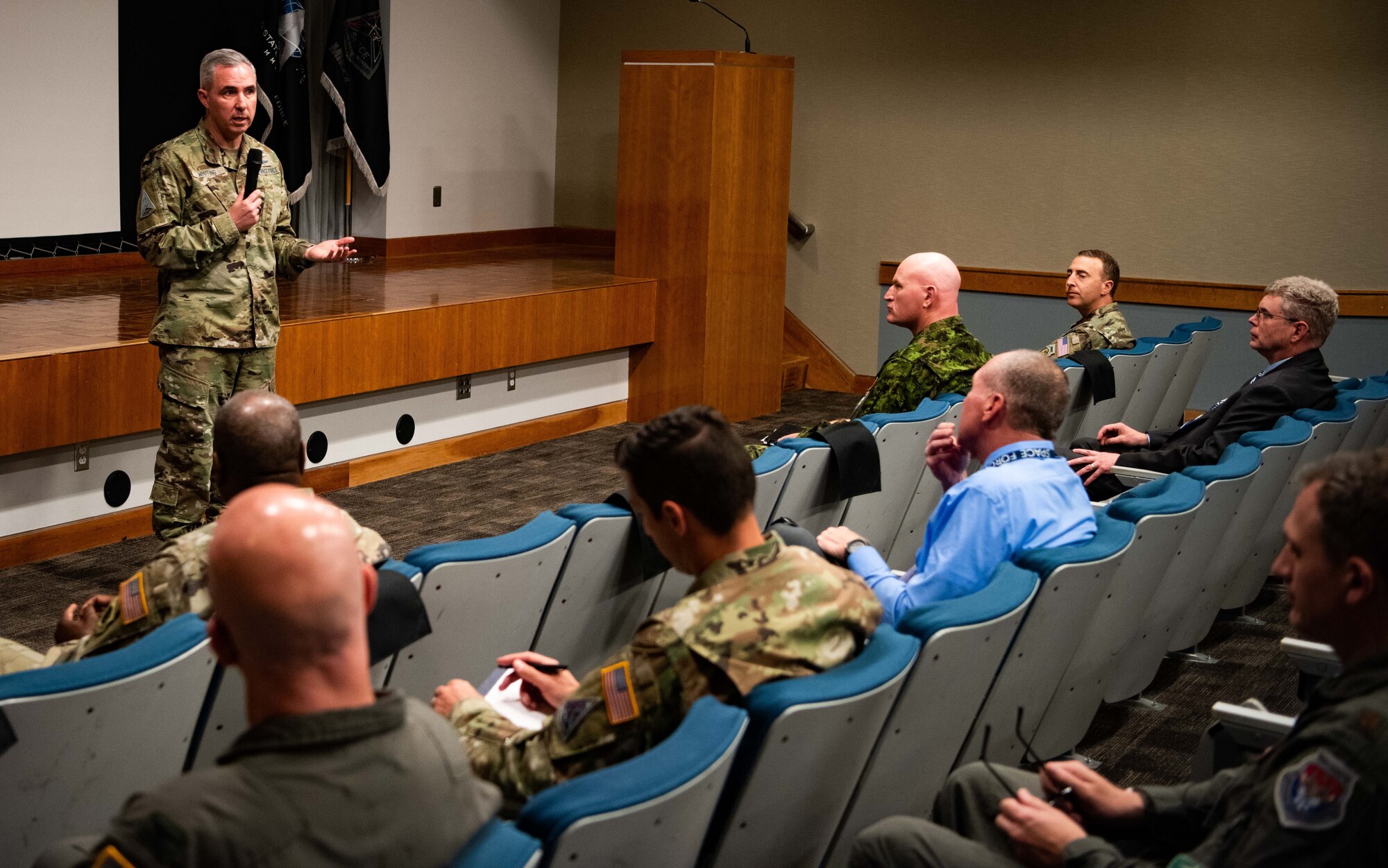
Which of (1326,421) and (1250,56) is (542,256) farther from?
(1326,421)

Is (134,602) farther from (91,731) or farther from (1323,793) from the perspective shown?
(1323,793)

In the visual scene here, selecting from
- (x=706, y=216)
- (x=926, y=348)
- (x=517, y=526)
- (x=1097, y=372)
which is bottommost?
(x=517, y=526)

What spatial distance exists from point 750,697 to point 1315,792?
626 mm

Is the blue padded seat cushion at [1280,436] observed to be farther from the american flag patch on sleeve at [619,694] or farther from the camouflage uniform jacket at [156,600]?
the camouflage uniform jacket at [156,600]

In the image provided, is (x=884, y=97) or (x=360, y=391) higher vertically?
(x=884, y=97)

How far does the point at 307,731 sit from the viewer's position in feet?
3.81

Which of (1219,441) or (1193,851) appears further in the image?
(1219,441)

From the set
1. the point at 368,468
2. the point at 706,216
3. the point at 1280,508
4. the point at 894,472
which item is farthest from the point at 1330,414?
the point at 368,468

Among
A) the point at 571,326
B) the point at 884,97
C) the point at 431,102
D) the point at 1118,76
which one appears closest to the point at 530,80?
the point at 431,102

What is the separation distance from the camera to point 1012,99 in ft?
26.0

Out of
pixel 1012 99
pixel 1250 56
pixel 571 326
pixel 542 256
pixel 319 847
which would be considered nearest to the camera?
pixel 319 847

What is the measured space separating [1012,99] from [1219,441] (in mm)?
4620

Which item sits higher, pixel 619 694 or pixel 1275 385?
pixel 1275 385

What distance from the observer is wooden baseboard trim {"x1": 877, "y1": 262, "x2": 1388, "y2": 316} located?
715 cm
